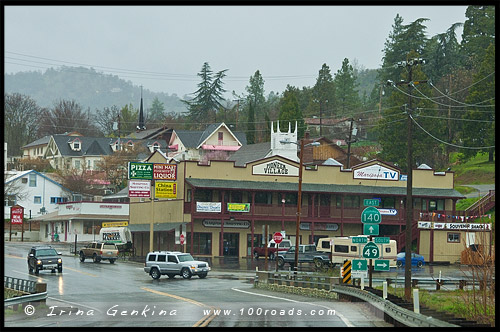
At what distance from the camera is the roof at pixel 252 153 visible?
324ft

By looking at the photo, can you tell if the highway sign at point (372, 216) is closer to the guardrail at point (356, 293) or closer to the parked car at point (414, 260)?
the guardrail at point (356, 293)

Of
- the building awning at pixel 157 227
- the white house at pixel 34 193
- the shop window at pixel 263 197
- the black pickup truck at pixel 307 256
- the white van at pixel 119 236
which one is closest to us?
the black pickup truck at pixel 307 256

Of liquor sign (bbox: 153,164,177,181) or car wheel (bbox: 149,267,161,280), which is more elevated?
liquor sign (bbox: 153,164,177,181)

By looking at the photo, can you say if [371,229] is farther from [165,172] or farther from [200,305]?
[165,172]

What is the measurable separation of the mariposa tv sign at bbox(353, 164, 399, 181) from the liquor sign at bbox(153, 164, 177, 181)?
1812cm

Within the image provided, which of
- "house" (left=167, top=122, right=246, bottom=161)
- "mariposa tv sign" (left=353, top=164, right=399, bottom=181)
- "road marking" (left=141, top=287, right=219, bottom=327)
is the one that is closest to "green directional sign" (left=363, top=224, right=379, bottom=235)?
"road marking" (left=141, top=287, right=219, bottom=327)

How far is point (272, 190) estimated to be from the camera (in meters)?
71.9

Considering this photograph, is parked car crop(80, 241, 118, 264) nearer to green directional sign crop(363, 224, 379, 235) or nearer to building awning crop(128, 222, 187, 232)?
building awning crop(128, 222, 187, 232)

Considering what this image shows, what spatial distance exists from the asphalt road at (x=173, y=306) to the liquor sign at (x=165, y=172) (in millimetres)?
19544

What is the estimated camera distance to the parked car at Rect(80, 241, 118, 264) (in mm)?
63781

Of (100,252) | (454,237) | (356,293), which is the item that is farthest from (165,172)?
(356,293)

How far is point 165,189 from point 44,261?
2078 centimetres

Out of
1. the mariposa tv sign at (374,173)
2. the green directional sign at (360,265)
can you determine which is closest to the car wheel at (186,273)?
the green directional sign at (360,265)

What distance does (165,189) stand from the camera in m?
71.9
